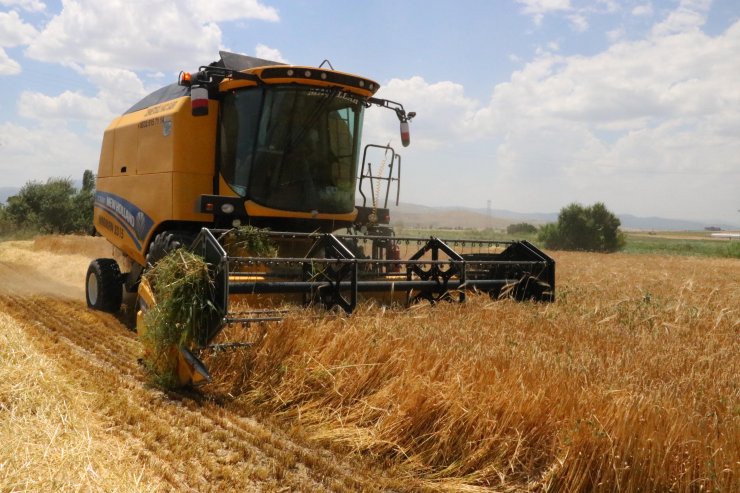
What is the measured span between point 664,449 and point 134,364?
3774 millimetres

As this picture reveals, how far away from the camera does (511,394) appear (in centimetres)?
290

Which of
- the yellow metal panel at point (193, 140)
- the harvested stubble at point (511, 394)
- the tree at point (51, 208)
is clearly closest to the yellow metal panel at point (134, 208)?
the yellow metal panel at point (193, 140)

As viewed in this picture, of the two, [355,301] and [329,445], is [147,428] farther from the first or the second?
[355,301]

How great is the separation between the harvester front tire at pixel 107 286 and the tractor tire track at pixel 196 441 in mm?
2176

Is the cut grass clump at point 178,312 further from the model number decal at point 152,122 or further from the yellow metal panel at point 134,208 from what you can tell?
the model number decal at point 152,122

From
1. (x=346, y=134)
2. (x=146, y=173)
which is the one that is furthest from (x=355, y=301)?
(x=146, y=173)

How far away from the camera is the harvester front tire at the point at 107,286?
7.09 meters

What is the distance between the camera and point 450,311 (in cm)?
483

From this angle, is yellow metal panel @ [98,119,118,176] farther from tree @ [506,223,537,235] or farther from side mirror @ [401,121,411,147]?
tree @ [506,223,537,235]

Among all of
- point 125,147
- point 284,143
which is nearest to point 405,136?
point 284,143

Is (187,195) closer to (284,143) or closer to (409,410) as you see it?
(284,143)

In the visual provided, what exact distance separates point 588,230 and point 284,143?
121 ft

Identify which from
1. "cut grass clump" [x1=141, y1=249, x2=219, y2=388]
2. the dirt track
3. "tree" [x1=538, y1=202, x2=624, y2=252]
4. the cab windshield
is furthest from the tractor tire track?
"tree" [x1=538, y1=202, x2=624, y2=252]

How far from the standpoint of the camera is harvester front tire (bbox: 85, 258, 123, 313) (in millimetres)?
7090
